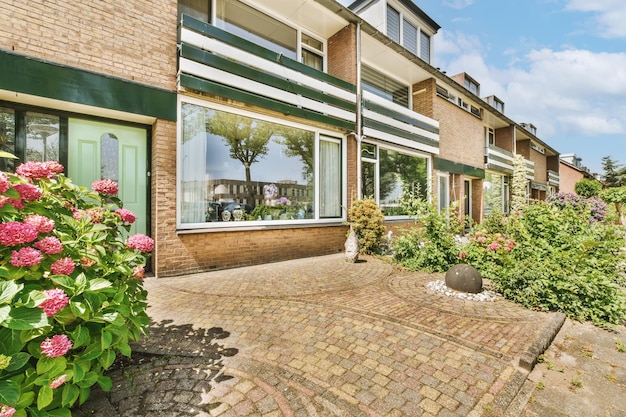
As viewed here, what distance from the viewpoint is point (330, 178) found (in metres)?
8.92

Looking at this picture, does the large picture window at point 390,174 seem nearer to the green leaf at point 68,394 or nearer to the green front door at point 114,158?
the green front door at point 114,158

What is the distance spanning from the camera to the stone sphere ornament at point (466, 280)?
4902mm

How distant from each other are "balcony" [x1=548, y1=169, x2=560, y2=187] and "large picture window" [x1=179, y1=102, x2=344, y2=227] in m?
27.3

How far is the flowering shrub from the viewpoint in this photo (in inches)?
57.9

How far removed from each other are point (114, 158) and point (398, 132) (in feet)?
28.6

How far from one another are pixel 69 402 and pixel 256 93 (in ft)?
21.3

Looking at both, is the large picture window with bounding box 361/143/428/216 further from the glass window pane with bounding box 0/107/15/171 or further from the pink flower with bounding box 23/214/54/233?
the pink flower with bounding box 23/214/54/233

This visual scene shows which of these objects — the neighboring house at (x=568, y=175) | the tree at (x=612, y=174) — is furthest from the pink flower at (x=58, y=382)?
the tree at (x=612, y=174)

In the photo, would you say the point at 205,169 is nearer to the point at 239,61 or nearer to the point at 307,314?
the point at 239,61

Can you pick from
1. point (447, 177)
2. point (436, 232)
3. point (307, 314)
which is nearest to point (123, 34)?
point (307, 314)

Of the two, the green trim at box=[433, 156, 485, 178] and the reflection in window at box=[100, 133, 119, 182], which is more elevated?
the green trim at box=[433, 156, 485, 178]

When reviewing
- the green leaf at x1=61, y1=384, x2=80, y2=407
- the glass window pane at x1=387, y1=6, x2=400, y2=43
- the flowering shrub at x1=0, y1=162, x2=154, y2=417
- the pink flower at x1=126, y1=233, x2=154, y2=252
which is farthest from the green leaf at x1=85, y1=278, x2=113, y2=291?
the glass window pane at x1=387, y1=6, x2=400, y2=43

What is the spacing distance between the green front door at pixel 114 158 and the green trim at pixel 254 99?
146 centimetres

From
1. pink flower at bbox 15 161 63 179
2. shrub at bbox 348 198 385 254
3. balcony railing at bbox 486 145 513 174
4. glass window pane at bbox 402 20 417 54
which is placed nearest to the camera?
pink flower at bbox 15 161 63 179
